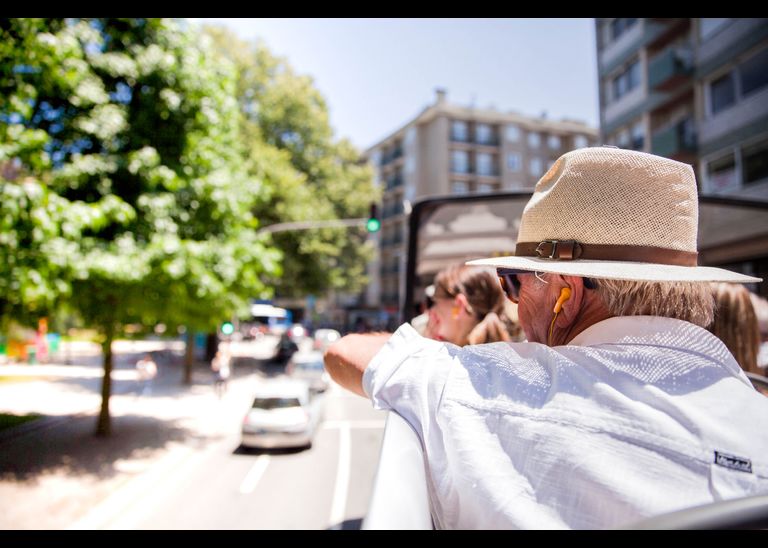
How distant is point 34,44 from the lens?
3.19 meters

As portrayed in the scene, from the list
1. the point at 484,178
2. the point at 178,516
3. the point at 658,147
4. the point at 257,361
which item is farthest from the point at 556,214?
the point at 484,178

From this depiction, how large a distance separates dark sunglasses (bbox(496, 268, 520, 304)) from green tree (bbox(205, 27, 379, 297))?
18.3 meters

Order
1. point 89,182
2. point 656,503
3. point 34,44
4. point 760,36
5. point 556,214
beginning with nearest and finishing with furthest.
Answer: point 656,503 < point 556,214 < point 34,44 < point 89,182 < point 760,36

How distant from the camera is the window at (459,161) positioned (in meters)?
43.2

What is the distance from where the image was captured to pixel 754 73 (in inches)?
486

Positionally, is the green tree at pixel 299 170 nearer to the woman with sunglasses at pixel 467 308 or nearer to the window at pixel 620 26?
the window at pixel 620 26

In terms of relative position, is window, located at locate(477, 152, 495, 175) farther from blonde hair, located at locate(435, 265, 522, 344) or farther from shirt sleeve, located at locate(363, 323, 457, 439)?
shirt sleeve, located at locate(363, 323, 457, 439)

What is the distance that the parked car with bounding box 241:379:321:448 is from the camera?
901cm

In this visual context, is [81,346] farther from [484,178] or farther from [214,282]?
[484,178]

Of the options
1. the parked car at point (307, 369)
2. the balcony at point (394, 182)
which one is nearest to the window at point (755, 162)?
the parked car at point (307, 369)

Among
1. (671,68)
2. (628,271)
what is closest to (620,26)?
(671,68)

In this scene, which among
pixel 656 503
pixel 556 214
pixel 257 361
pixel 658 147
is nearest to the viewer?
pixel 656 503

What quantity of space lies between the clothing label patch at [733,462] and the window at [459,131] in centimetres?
4440
